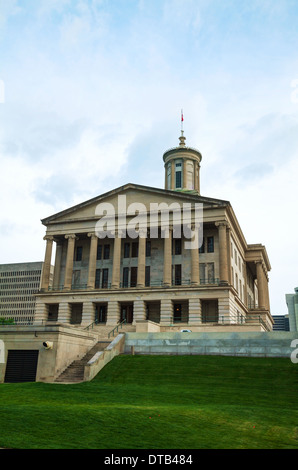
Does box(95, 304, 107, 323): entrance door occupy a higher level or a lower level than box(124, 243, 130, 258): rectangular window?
lower

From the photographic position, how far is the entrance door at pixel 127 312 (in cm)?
5259

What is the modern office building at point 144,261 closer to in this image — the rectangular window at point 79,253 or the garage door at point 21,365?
the rectangular window at point 79,253

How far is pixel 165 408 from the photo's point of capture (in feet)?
51.8

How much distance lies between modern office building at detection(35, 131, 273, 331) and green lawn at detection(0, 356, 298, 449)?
864 inches

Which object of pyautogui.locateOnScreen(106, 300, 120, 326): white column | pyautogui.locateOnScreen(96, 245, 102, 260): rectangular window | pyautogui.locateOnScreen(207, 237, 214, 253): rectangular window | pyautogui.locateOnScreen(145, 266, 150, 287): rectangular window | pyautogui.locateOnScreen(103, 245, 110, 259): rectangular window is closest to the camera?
pyautogui.locateOnScreen(106, 300, 120, 326): white column

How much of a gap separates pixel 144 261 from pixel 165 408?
1453 inches

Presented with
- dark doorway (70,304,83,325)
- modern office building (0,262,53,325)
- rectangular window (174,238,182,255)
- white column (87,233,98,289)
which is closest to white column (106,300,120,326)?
white column (87,233,98,289)

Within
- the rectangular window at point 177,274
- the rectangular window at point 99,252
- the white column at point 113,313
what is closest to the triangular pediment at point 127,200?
the rectangular window at point 99,252

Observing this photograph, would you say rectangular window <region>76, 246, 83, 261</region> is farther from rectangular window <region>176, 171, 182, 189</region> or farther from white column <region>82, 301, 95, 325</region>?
rectangular window <region>176, 171, 182, 189</region>

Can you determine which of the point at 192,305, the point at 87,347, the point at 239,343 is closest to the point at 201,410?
the point at 239,343

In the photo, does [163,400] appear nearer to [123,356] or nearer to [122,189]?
[123,356]

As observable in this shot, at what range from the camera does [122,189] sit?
5581 centimetres

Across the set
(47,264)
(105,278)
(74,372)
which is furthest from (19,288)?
(74,372)

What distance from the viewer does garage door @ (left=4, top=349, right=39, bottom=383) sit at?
92.4ft
